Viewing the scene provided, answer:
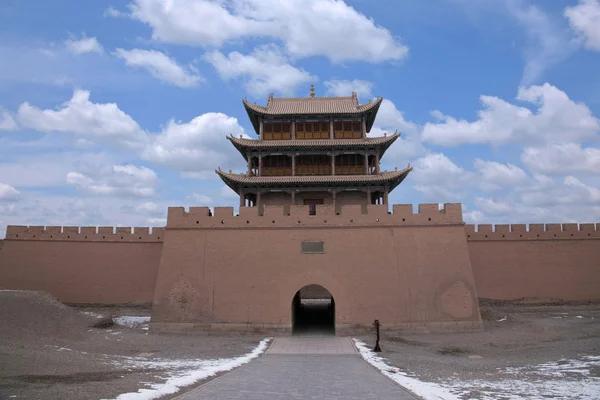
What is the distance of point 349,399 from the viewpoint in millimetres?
6773

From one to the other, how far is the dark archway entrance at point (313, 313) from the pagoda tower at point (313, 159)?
4313mm

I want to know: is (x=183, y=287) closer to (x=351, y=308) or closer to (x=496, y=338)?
(x=351, y=308)

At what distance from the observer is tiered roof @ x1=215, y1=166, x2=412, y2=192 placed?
23.4m

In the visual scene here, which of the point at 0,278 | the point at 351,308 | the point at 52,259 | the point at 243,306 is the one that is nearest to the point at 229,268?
the point at 243,306

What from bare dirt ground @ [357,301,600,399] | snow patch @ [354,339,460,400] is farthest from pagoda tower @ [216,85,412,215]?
snow patch @ [354,339,460,400]

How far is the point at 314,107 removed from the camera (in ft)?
84.0

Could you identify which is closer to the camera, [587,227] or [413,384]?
[413,384]

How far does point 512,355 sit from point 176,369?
26.8 ft

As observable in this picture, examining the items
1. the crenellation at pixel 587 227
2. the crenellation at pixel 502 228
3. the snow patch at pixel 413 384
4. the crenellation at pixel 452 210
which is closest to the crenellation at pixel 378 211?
the crenellation at pixel 452 210

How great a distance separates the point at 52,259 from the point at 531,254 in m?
21.4

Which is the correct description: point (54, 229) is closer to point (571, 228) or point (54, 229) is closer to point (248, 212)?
point (248, 212)

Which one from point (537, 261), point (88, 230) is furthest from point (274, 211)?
point (537, 261)

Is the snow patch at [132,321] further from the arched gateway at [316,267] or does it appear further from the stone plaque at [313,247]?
the stone plaque at [313,247]

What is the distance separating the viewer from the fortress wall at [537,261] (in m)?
20.3
